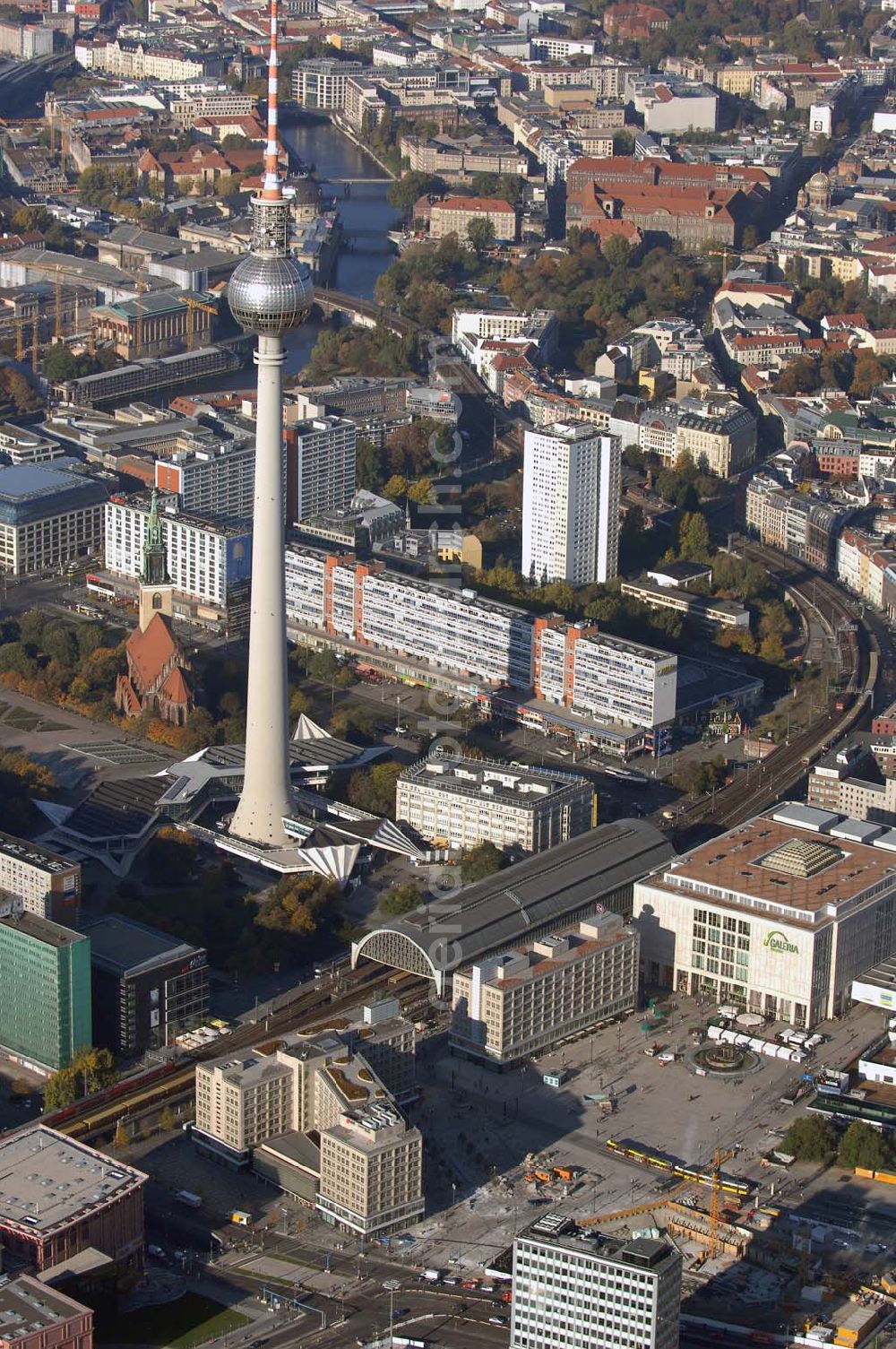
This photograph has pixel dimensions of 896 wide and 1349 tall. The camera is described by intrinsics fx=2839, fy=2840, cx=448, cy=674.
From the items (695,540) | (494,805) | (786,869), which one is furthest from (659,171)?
(786,869)

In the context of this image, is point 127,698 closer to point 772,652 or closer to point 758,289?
point 772,652

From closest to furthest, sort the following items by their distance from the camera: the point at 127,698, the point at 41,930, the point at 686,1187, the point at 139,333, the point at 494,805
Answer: the point at 686,1187, the point at 41,930, the point at 494,805, the point at 127,698, the point at 139,333

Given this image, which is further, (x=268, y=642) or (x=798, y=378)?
(x=798, y=378)

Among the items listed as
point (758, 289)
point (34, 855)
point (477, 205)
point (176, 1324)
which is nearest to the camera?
point (176, 1324)

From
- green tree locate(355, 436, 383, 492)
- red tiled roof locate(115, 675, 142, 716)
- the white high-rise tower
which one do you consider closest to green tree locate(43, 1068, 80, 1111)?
red tiled roof locate(115, 675, 142, 716)

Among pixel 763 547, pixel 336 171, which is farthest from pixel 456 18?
pixel 763 547
